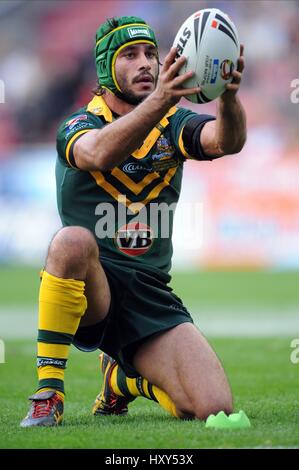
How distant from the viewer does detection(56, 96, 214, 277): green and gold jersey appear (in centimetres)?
559

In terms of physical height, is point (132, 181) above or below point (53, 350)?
above

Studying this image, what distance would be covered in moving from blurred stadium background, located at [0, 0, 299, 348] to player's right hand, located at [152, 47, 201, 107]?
10.3 metres

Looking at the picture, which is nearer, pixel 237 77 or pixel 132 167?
pixel 237 77

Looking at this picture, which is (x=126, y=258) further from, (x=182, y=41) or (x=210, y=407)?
(x=182, y=41)

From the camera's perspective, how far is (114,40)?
18.2 feet

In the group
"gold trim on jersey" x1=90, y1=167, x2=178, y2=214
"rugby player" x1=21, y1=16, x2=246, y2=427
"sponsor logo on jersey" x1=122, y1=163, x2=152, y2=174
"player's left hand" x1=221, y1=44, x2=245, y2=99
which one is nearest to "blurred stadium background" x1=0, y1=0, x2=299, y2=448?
"rugby player" x1=21, y1=16, x2=246, y2=427

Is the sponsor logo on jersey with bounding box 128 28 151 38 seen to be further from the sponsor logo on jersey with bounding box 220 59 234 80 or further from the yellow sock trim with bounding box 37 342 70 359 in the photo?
the yellow sock trim with bounding box 37 342 70 359

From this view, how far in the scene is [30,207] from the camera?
20.1 m

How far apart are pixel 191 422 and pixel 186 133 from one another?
5.41 feet

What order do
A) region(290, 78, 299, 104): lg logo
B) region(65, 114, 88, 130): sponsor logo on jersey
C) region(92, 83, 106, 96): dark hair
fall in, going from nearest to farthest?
region(65, 114, 88, 130): sponsor logo on jersey → region(92, 83, 106, 96): dark hair → region(290, 78, 299, 104): lg logo

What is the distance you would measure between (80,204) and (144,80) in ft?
2.67

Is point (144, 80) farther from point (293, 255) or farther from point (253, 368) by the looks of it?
point (293, 255)

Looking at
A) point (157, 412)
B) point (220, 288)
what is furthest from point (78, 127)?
point (220, 288)
